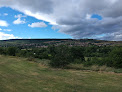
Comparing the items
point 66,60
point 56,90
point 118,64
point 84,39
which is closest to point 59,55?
point 66,60

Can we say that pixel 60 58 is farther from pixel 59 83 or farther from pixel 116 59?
pixel 116 59

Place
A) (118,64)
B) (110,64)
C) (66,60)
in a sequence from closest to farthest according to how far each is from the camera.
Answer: (66,60)
(118,64)
(110,64)

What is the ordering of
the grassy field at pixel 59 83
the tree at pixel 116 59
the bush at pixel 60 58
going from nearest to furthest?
1. the grassy field at pixel 59 83
2. the bush at pixel 60 58
3. the tree at pixel 116 59

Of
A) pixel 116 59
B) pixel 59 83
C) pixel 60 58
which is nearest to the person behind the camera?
pixel 59 83

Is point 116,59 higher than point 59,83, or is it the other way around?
point 59,83

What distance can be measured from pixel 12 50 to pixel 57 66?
32253 mm

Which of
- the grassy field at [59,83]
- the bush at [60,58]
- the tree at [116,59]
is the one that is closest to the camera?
the grassy field at [59,83]

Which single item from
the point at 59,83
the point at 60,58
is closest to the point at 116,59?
the point at 60,58

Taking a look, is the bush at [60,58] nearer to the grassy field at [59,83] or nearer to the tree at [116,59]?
the grassy field at [59,83]

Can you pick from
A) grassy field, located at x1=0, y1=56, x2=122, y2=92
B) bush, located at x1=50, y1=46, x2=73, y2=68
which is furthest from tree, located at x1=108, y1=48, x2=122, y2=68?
grassy field, located at x1=0, y1=56, x2=122, y2=92

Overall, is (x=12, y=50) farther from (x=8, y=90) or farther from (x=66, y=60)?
(x=8, y=90)

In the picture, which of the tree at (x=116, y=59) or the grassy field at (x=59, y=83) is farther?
the tree at (x=116, y=59)

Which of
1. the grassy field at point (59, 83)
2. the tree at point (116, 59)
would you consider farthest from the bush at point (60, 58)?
the tree at point (116, 59)

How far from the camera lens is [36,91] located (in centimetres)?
539
